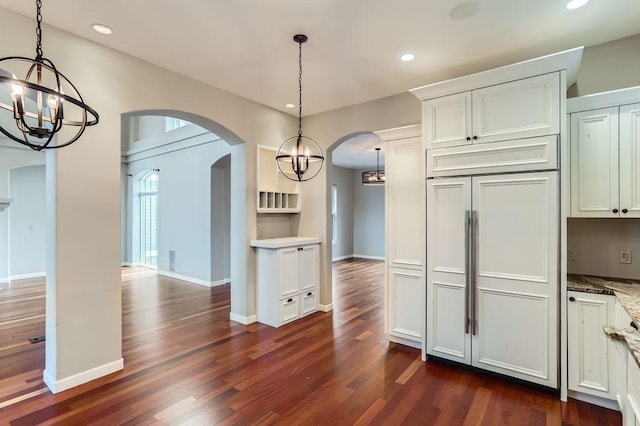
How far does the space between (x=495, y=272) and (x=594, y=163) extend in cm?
120

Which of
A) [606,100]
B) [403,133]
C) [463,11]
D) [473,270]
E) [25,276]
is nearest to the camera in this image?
[463,11]

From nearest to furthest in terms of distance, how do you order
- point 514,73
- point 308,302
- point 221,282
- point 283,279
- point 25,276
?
point 514,73 < point 283,279 < point 308,302 < point 221,282 < point 25,276

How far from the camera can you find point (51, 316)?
105 inches

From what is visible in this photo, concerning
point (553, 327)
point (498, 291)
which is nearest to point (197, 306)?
point (498, 291)

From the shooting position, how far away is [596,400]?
2455mm

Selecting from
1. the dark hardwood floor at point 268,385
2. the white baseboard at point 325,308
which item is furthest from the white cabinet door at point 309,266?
the dark hardwood floor at point 268,385

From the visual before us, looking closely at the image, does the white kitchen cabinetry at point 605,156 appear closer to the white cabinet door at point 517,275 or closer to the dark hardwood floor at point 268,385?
the white cabinet door at point 517,275

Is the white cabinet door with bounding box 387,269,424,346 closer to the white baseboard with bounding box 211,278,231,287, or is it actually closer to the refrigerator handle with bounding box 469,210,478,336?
the refrigerator handle with bounding box 469,210,478,336

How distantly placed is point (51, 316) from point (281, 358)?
2065 millimetres

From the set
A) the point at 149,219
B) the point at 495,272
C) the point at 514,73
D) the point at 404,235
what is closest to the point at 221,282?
the point at 149,219

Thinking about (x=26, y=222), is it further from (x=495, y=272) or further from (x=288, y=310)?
(x=495, y=272)

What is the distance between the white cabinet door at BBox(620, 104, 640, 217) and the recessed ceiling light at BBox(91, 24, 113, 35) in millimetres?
4278

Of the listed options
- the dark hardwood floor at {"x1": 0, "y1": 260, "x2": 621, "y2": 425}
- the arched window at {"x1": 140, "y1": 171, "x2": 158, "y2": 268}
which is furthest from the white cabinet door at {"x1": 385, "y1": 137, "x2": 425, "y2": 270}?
the arched window at {"x1": 140, "y1": 171, "x2": 158, "y2": 268}

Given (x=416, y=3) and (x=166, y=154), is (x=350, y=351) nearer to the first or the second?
(x=416, y=3)
